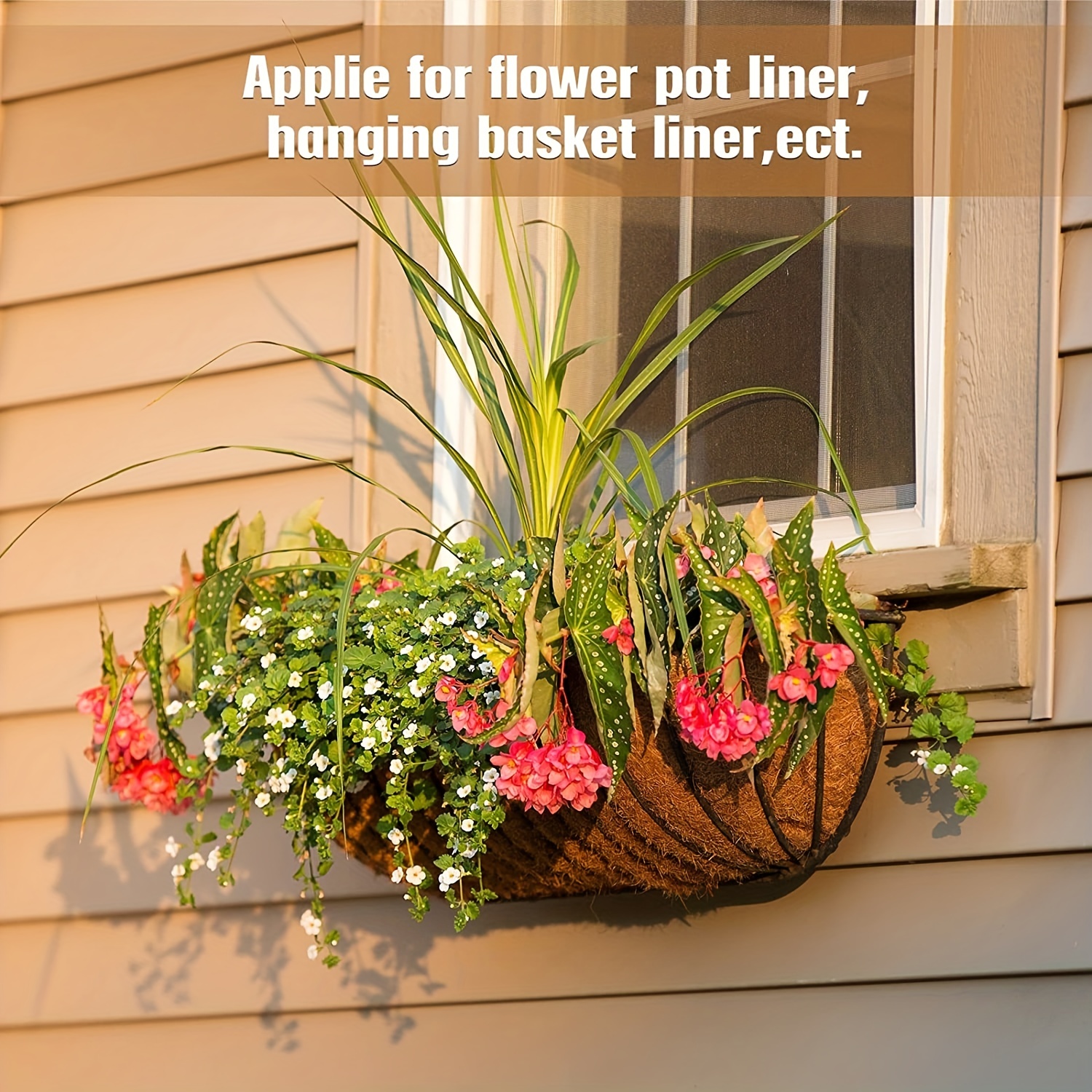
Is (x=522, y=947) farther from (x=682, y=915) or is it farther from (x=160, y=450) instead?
(x=160, y=450)

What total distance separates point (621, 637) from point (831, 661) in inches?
8.7

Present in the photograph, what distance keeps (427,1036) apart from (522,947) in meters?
0.18

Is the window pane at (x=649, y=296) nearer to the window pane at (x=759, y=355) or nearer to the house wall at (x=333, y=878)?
the window pane at (x=759, y=355)

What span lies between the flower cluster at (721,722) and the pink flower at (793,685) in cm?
2

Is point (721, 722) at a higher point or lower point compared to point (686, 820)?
higher

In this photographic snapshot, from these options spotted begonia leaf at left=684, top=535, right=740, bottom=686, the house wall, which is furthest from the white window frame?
spotted begonia leaf at left=684, top=535, right=740, bottom=686

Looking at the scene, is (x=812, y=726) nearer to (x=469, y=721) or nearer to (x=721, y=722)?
(x=721, y=722)

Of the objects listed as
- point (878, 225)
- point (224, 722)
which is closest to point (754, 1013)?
point (224, 722)

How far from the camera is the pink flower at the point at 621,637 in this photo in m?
1.59

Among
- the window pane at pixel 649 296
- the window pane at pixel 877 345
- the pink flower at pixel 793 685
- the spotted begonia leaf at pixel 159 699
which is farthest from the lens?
the window pane at pixel 649 296

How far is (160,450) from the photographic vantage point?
245 cm

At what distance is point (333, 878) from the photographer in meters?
2.20

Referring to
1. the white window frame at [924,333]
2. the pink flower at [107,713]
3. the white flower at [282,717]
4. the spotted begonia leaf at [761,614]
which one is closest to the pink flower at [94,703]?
the pink flower at [107,713]

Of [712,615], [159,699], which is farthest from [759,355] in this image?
[159,699]
